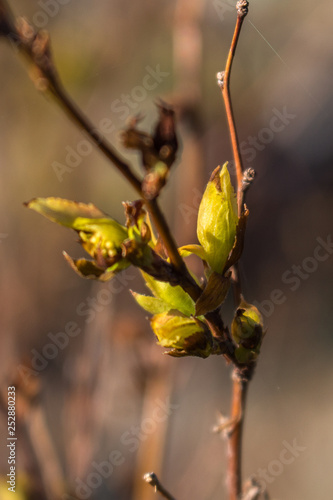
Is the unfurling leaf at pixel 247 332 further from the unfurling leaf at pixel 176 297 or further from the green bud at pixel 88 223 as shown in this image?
the green bud at pixel 88 223

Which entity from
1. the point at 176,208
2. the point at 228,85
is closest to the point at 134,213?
the point at 228,85

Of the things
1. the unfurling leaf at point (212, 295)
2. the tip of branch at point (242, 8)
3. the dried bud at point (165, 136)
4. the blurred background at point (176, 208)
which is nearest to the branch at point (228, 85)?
the tip of branch at point (242, 8)

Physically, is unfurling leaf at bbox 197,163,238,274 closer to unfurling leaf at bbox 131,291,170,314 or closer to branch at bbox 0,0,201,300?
unfurling leaf at bbox 131,291,170,314

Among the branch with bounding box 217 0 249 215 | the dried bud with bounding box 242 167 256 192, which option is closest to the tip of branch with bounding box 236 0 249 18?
the branch with bounding box 217 0 249 215

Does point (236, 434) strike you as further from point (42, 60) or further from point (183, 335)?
point (42, 60)

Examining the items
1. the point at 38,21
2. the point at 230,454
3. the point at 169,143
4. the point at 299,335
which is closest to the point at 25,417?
the point at 230,454

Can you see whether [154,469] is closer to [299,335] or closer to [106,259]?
[106,259]
